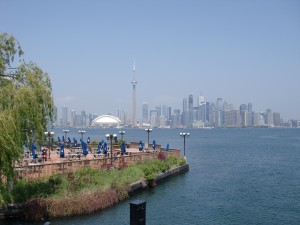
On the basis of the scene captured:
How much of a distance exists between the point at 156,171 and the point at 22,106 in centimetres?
1787

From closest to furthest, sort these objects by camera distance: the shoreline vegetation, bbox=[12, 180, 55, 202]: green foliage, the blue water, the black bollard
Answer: the black bollard < the shoreline vegetation < bbox=[12, 180, 55, 202]: green foliage < the blue water

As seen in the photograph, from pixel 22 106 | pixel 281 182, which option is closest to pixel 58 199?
pixel 22 106

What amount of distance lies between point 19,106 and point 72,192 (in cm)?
713

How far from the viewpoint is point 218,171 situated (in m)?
42.4

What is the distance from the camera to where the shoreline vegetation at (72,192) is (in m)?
19.3

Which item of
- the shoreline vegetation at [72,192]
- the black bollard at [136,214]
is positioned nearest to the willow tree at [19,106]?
the shoreline vegetation at [72,192]

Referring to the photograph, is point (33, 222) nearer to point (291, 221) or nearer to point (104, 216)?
point (104, 216)

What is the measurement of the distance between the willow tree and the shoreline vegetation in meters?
2.40

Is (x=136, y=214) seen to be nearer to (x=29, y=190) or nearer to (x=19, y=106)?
(x=19, y=106)

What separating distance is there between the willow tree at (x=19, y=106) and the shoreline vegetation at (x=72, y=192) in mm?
2403

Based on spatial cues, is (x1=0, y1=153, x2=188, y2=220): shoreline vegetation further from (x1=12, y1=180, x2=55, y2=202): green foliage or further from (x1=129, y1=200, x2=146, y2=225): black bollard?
(x1=129, y1=200, x2=146, y2=225): black bollard

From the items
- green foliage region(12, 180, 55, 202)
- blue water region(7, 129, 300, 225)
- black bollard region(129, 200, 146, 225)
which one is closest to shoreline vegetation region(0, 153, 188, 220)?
green foliage region(12, 180, 55, 202)

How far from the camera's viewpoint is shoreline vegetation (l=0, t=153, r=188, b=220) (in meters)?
19.3

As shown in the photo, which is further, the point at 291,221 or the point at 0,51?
the point at 291,221
